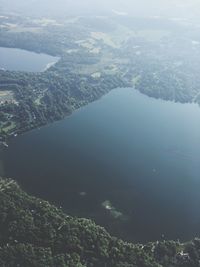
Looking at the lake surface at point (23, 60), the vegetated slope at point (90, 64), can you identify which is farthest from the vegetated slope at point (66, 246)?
the lake surface at point (23, 60)

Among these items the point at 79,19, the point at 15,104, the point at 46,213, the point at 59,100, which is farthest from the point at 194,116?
the point at 79,19

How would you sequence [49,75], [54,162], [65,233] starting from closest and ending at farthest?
[65,233], [54,162], [49,75]

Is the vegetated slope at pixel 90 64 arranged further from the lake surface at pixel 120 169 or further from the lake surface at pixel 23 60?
the lake surface at pixel 120 169

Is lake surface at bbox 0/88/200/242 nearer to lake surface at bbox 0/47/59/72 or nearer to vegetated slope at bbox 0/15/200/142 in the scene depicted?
vegetated slope at bbox 0/15/200/142

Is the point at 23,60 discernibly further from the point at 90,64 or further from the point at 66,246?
the point at 66,246

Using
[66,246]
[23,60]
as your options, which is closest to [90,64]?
[23,60]

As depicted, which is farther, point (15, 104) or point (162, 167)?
point (15, 104)

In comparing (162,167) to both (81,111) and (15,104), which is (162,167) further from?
(15,104)
